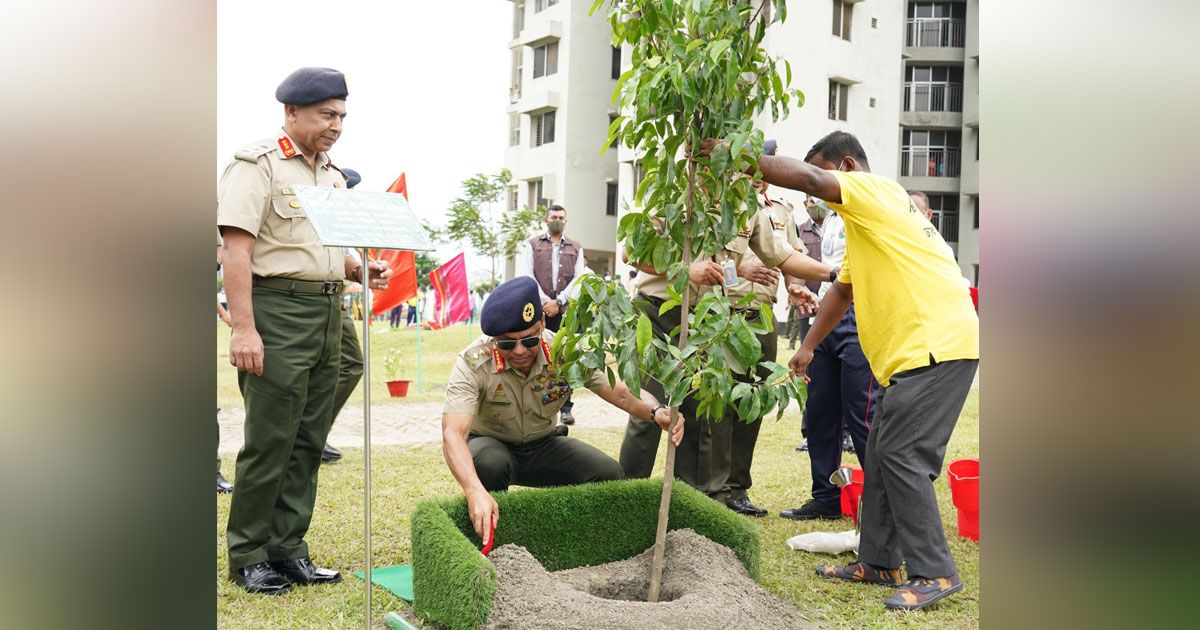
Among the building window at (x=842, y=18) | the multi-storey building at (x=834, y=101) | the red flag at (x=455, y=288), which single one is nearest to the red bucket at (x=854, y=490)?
the red flag at (x=455, y=288)

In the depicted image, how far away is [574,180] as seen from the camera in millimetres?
27328

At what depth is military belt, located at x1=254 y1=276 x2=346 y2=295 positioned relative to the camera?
12.0ft

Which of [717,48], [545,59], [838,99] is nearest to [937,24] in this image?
[838,99]

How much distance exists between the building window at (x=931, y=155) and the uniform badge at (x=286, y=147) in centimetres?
2895

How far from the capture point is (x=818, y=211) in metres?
7.66

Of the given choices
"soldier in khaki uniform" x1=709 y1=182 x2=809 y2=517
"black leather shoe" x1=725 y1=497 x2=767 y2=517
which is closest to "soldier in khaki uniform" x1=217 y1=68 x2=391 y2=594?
"soldier in khaki uniform" x1=709 y1=182 x2=809 y2=517

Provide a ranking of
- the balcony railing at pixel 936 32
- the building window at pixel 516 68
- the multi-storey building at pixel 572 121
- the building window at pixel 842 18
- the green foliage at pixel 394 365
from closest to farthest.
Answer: the green foliage at pixel 394 365, the building window at pixel 842 18, the multi-storey building at pixel 572 121, the balcony railing at pixel 936 32, the building window at pixel 516 68

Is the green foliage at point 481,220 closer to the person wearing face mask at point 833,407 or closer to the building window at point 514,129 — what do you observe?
the building window at point 514,129

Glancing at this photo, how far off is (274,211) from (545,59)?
2636 cm

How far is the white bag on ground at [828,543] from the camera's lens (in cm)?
439

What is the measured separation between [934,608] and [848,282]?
1486 millimetres

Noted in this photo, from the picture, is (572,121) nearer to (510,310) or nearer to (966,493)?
(966,493)
